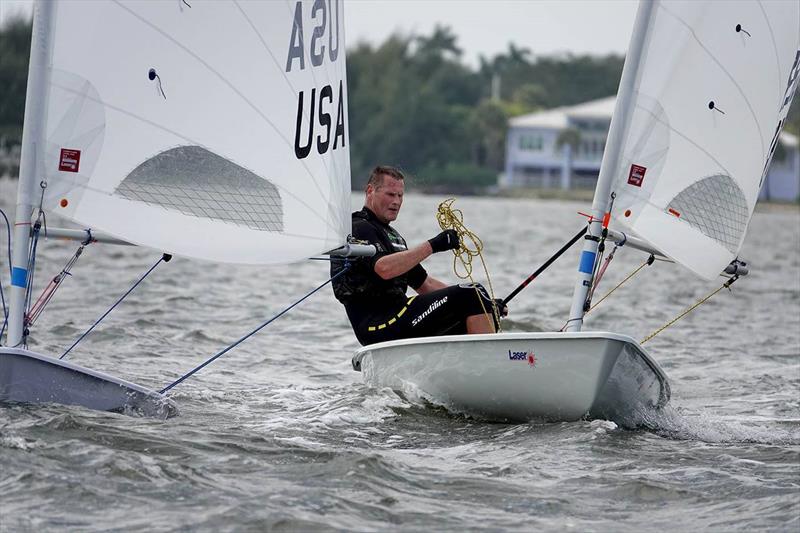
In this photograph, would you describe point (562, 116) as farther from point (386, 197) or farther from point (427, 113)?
point (386, 197)

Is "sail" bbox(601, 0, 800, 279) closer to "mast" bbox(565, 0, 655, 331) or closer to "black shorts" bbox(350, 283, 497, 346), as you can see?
"mast" bbox(565, 0, 655, 331)

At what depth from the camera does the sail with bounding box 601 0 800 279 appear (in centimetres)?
569

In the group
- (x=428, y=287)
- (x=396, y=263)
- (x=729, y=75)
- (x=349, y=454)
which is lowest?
(x=349, y=454)

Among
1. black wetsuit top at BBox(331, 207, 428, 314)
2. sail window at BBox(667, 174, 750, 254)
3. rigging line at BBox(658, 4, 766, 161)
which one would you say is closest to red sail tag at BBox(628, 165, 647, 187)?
sail window at BBox(667, 174, 750, 254)

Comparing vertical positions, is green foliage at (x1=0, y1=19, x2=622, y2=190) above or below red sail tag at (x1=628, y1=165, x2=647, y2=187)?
above

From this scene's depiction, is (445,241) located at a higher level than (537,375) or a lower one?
higher

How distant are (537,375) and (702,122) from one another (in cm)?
155

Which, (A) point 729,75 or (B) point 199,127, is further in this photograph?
(A) point 729,75

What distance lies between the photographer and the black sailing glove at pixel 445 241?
534cm

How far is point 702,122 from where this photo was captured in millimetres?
5902

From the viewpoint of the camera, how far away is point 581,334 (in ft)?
16.9

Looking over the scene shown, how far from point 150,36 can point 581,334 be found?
2134mm

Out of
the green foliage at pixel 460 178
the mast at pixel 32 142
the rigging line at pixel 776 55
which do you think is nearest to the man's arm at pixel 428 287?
the rigging line at pixel 776 55

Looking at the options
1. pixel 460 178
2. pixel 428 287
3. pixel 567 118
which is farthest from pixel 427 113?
pixel 428 287
